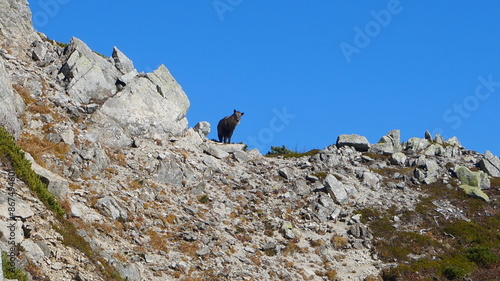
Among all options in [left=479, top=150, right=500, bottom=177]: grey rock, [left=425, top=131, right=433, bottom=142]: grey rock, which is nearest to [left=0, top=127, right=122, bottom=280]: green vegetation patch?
[left=479, top=150, right=500, bottom=177]: grey rock

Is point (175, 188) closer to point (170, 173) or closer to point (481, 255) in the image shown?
point (170, 173)

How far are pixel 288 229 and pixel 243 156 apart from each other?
9.97m

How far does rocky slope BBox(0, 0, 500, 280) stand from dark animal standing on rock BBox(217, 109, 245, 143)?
1.98m

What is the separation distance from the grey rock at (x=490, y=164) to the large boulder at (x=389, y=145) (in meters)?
6.36

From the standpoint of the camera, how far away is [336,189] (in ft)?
119

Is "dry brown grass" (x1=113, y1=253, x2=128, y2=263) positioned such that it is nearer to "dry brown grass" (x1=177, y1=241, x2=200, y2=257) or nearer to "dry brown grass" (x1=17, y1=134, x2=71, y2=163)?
"dry brown grass" (x1=177, y1=241, x2=200, y2=257)

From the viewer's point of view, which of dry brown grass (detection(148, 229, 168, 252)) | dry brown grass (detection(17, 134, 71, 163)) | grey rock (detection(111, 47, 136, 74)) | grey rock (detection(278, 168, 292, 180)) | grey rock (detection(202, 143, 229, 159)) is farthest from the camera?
grey rock (detection(111, 47, 136, 74))

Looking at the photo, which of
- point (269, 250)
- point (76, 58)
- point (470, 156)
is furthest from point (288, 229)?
point (470, 156)

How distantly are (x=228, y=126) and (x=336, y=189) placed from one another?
1125cm

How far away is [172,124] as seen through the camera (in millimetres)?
38188

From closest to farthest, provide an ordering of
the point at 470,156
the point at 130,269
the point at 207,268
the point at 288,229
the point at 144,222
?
the point at 130,269 → the point at 207,268 → the point at 144,222 → the point at 288,229 → the point at 470,156

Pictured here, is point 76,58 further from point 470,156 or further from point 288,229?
point 470,156

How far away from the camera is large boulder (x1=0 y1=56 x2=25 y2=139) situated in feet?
91.4

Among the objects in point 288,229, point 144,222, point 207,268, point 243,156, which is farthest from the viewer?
point 243,156
